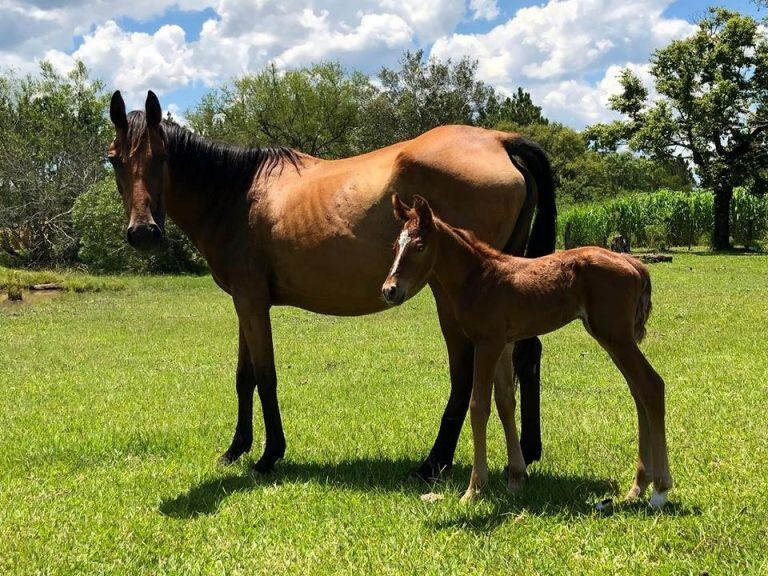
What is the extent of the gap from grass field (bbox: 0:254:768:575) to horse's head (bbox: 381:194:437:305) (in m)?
1.32

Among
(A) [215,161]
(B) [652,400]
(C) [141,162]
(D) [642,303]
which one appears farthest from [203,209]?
(B) [652,400]

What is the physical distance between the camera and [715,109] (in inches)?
1105

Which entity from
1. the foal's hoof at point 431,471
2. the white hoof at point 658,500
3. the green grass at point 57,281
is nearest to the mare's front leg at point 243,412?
the foal's hoof at point 431,471

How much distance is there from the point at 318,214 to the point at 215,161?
1056mm

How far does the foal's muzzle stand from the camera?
420 centimetres

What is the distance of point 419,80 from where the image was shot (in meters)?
40.8

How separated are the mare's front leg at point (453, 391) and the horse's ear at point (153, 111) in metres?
2.25

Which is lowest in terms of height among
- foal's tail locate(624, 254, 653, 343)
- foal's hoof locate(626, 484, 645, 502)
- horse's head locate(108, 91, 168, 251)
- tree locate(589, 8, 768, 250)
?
foal's hoof locate(626, 484, 645, 502)

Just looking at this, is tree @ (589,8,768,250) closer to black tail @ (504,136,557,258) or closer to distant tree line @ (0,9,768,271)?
distant tree line @ (0,9,768,271)

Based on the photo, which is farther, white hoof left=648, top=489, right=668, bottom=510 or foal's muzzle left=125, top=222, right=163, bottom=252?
foal's muzzle left=125, top=222, right=163, bottom=252

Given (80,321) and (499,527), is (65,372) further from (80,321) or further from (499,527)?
(499,527)

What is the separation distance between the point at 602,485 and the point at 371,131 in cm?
3780

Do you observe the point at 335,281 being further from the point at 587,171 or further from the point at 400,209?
the point at 587,171

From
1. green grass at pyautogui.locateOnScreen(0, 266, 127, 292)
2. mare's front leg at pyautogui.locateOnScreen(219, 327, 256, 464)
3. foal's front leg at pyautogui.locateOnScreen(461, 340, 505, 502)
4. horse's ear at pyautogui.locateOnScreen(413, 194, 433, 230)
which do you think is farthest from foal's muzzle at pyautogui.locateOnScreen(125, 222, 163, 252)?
green grass at pyautogui.locateOnScreen(0, 266, 127, 292)
